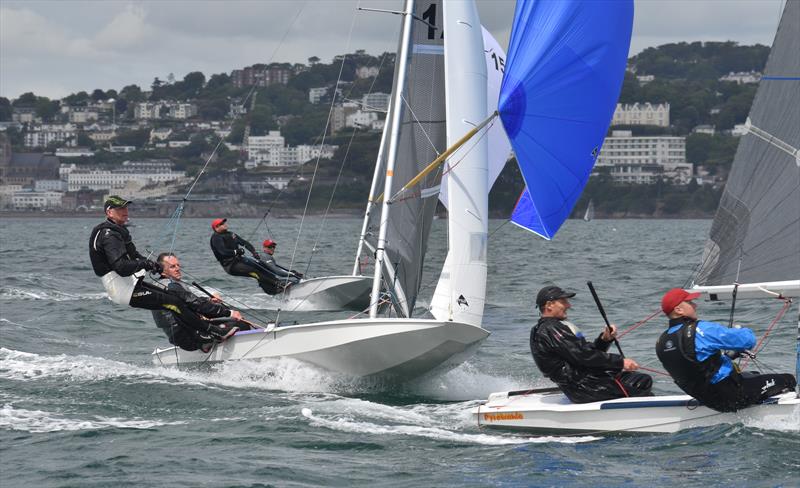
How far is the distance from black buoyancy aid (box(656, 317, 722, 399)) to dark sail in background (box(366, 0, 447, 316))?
4142mm

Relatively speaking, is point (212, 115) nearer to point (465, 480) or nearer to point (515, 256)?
point (515, 256)

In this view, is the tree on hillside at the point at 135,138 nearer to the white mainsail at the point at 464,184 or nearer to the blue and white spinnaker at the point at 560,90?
the white mainsail at the point at 464,184

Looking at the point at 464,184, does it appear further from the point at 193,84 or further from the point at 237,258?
the point at 193,84

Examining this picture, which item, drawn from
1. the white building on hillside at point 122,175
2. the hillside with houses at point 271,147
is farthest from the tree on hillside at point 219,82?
the white building on hillside at point 122,175

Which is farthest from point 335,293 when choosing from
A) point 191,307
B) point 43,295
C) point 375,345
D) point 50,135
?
point 50,135

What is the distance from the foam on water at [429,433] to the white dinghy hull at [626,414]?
12cm

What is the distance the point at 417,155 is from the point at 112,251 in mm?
3406

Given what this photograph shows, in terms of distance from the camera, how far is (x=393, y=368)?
9.88 m

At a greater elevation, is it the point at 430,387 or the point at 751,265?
the point at 751,265

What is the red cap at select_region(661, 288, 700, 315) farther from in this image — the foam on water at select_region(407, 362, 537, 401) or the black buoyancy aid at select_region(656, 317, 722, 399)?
the foam on water at select_region(407, 362, 537, 401)

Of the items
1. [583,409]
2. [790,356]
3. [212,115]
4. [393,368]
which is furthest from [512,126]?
[212,115]

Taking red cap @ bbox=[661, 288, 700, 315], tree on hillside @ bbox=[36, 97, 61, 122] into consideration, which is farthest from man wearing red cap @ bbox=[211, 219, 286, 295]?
tree on hillside @ bbox=[36, 97, 61, 122]

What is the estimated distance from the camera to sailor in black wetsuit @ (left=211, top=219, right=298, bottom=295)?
15766mm

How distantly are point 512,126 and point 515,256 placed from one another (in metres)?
25.6
